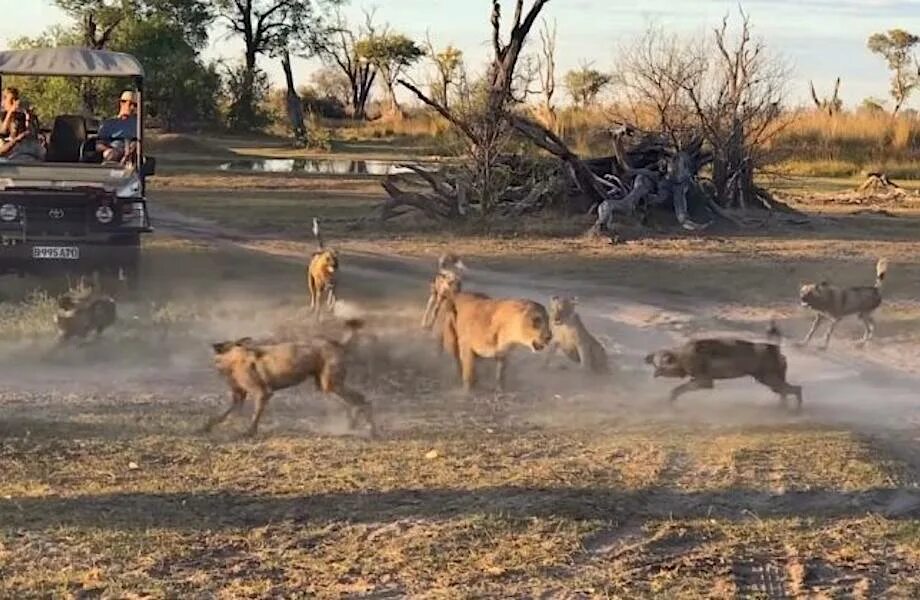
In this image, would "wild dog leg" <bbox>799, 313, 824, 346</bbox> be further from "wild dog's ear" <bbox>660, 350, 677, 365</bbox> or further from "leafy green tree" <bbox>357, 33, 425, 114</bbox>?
"leafy green tree" <bbox>357, 33, 425, 114</bbox>

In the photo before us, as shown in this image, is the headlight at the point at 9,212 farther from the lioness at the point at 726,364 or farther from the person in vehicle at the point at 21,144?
the lioness at the point at 726,364

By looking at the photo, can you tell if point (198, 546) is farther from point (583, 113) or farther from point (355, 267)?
point (583, 113)

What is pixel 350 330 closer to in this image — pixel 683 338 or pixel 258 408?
pixel 258 408

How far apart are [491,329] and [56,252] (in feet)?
17.1

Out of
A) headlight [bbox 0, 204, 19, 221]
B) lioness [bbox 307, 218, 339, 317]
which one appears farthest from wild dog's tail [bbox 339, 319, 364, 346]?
headlight [bbox 0, 204, 19, 221]

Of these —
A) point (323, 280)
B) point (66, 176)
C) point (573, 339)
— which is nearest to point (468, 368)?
point (573, 339)

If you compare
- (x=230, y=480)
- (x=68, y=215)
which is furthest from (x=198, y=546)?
(x=68, y=215)

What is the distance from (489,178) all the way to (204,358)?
463 inches

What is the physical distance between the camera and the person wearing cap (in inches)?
548

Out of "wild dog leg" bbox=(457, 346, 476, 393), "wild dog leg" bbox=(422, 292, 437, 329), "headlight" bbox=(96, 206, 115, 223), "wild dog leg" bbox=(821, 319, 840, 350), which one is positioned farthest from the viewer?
"headlight" bbox=(96, 206, 115, 223)

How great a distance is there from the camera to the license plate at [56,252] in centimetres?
1268

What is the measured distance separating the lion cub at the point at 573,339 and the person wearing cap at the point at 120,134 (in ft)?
19.0

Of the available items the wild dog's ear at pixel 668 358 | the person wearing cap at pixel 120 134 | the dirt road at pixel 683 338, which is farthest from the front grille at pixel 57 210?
the wild dog's ear at pixel 668 358

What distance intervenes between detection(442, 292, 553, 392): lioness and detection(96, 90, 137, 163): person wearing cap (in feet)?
17.6
